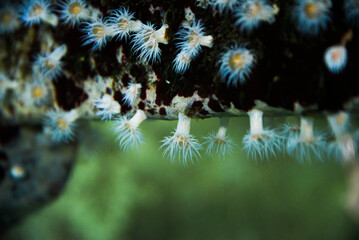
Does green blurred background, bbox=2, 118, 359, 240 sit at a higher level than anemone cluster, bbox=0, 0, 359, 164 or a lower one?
lower

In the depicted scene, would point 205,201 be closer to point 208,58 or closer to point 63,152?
point 63,152

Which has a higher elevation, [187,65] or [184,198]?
[187,65]

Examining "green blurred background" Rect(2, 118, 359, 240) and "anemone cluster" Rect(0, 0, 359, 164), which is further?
"green blurred background" Rect(2, 118, 359, 240)

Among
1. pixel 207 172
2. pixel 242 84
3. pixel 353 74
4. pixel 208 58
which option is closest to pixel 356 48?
pixel 353 74

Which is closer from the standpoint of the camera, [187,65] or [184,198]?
[187,65]
